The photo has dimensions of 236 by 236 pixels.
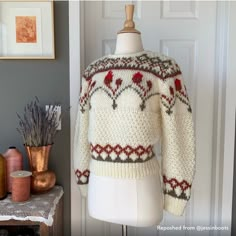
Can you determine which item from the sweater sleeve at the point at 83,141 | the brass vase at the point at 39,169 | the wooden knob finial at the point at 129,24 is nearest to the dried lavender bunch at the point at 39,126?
the brass vase at the point at 39,169

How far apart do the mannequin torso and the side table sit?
222 mm

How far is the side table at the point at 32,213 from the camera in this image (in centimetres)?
117

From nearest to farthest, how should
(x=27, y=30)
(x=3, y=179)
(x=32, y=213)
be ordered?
(x=32, y=213) → (x=3, y=179) → (x=27, y=30)

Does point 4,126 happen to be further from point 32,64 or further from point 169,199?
point 169,199

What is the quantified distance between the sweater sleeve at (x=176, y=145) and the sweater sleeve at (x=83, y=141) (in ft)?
1.03

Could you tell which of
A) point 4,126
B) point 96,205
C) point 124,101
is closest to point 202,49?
point 124,101

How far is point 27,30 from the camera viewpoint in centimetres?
145

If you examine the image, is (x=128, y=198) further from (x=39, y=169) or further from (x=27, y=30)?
(x=27, y=30)

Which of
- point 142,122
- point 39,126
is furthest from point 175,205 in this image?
point 39,126

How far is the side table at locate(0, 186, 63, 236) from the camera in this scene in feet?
3.84

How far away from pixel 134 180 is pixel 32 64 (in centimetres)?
81

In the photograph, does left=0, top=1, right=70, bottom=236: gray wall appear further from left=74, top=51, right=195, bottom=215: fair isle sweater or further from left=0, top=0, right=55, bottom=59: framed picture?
left=74, top=51, right=195, bottom=215: fair isle sweater

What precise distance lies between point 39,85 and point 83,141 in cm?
46

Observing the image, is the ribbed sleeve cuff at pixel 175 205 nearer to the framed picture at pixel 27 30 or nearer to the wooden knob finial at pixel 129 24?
the wooden knob finial at pixel 129 24
